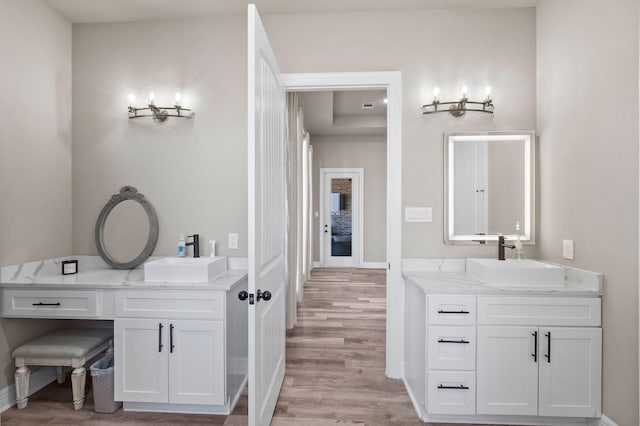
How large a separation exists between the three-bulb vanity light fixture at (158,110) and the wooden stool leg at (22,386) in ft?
6.14

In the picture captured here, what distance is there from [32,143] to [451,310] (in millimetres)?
3005

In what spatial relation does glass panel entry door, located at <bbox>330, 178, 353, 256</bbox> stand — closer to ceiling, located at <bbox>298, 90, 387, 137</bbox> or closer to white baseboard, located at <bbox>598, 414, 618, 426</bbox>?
ceiling, located at <bbox>298, 90, 387, 137</bbox>

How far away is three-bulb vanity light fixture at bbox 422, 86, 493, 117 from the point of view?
256cm

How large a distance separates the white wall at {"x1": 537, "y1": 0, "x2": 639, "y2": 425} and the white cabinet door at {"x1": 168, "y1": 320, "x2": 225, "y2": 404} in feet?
7.26

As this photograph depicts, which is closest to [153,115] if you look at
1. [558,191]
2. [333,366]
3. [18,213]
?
[18,213]

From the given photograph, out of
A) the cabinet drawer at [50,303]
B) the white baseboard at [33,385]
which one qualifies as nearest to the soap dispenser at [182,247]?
the cabinet drawer at [50,303]

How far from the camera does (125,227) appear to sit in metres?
2.74

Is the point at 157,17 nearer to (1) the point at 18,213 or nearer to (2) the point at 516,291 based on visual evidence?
(1) the point at 18,213

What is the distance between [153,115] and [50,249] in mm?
1256

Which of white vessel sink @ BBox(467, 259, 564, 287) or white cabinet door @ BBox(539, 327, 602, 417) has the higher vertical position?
white vessel sink @ BBox(467, 259, 564, 287)

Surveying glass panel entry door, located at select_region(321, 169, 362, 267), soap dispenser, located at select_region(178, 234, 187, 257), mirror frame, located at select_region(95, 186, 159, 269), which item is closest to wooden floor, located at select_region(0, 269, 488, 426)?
mirror frame, located at select_region(95, 186, 159, 269)

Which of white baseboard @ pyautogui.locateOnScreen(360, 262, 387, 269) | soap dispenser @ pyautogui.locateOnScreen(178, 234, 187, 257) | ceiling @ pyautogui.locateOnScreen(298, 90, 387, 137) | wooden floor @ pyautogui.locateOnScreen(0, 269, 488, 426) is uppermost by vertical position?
ceiling @ pyautogui.locateOnScreen(298, 90, 387, 137)

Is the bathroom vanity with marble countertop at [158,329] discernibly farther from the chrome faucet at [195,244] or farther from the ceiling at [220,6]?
the ceiling at [220,6]

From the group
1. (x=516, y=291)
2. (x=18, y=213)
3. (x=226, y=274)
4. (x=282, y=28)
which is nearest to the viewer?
(x=516, y=291)
